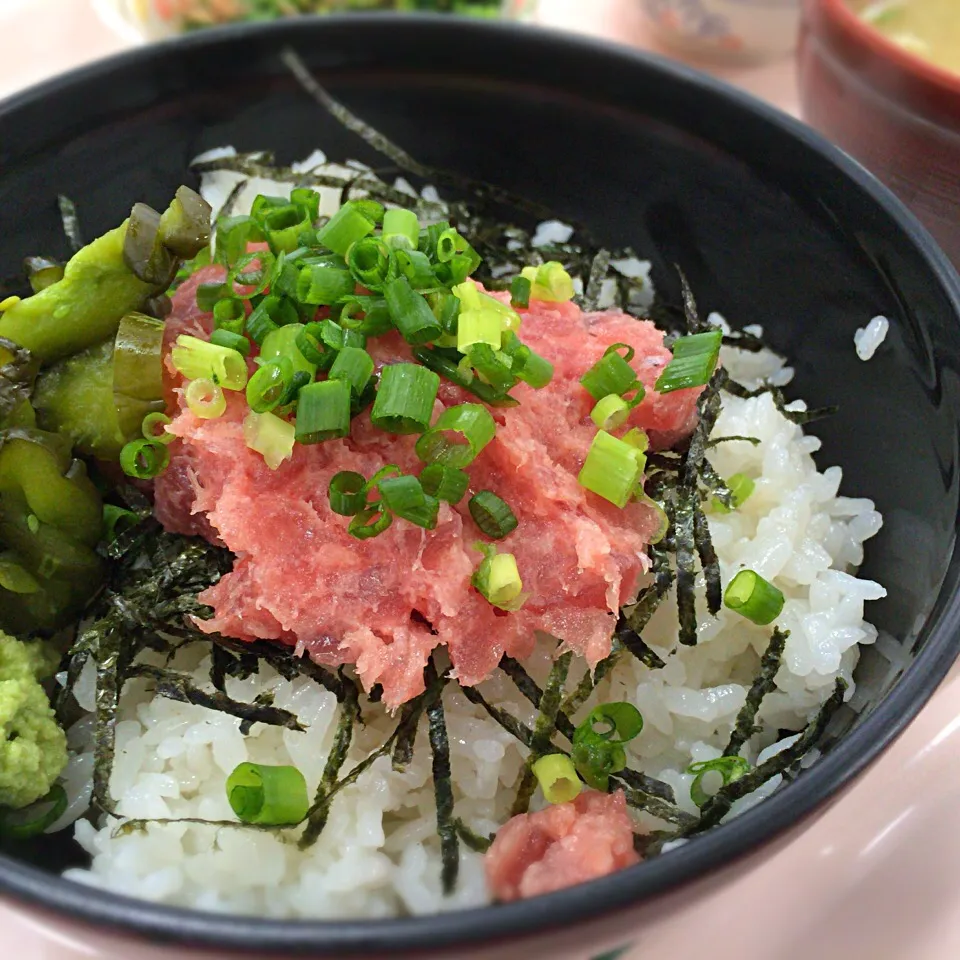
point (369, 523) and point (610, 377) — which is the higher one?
point (610, 377)

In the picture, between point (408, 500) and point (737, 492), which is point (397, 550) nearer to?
point (408, 500)

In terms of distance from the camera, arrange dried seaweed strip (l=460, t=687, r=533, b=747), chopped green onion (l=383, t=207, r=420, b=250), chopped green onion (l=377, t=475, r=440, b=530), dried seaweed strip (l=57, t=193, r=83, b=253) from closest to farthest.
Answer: chopped green onion (l=377, t=475, r=440, b=530) < dried seaweed strip (l=460, t=687, r=533, b=747) < chopped green onion (l=383, t=207, r=420, b=250) < dried seaweed strip (l=57, t=193, r=83, b=253)

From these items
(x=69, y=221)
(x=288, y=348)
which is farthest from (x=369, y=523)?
(x=69, y=221)

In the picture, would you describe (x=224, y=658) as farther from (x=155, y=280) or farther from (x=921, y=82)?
(x=921, y=82)

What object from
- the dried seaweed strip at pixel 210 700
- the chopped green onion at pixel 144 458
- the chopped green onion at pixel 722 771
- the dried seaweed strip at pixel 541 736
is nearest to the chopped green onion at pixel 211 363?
the chopped green onion at pixel 144 458

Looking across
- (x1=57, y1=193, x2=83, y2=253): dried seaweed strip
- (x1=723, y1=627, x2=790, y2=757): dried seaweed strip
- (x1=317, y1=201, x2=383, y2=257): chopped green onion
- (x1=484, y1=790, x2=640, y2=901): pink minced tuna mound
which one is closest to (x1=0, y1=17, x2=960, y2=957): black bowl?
(x1=57, y1=193, x2=83, y2=253): dried seaweed strip

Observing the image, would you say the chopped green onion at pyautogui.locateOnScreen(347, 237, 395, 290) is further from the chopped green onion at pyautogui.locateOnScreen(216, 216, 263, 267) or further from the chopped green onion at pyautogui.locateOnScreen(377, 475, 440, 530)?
the chopped green onion at pyautogui.locateOnScreen(377, 475, 440, 530)
